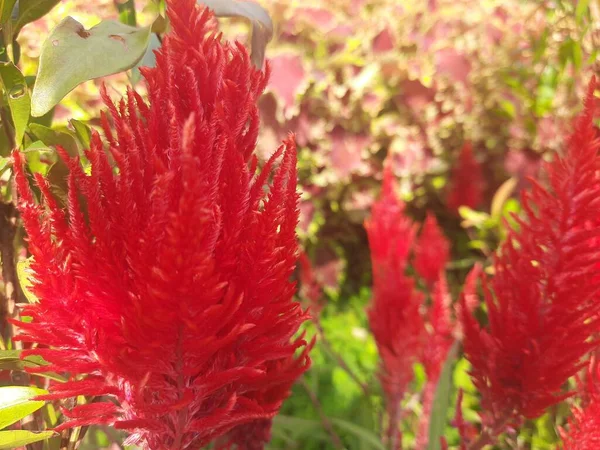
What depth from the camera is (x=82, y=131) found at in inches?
21.2

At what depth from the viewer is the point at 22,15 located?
22.1 inches

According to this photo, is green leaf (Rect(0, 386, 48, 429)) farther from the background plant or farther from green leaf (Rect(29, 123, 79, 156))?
the background plant

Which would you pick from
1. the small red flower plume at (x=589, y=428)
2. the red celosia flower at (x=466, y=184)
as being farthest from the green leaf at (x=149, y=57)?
the red celosia flower at (x=466, y=184)

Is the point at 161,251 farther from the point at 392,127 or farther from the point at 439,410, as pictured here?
the point at 392,127

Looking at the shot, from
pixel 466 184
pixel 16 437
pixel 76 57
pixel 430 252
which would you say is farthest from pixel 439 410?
pixel 466 184

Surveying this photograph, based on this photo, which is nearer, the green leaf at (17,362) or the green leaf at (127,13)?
the green leaf at (17,362)

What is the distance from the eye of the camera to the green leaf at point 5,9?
19.7 inches

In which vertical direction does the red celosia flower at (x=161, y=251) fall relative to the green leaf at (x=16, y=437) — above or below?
above

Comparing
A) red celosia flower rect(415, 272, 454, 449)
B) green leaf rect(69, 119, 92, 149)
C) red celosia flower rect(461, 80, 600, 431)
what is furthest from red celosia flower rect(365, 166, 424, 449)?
green leaf rect(69, 119, 92, 149)

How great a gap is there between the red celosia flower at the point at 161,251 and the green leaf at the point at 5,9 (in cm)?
18

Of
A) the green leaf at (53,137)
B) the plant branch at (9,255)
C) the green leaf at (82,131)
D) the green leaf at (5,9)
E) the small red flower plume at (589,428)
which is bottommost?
the small red flower plume at (589,428)

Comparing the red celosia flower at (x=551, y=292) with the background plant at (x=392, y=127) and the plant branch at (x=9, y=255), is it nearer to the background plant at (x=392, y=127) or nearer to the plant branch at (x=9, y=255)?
the plant branch at (x=9, y=255)

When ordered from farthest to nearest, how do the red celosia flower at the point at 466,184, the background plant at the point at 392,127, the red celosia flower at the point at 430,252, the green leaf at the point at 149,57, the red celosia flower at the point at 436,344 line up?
1. the red celosia flower at the point at 466,184
2. the background plant at the point at 392,127
3. the red celosia flower at the point at 430,252
4. the red celosia flower at the point at 436,344
5. the green leaf at the point at 149,57

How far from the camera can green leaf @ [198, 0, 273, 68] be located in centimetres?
57
